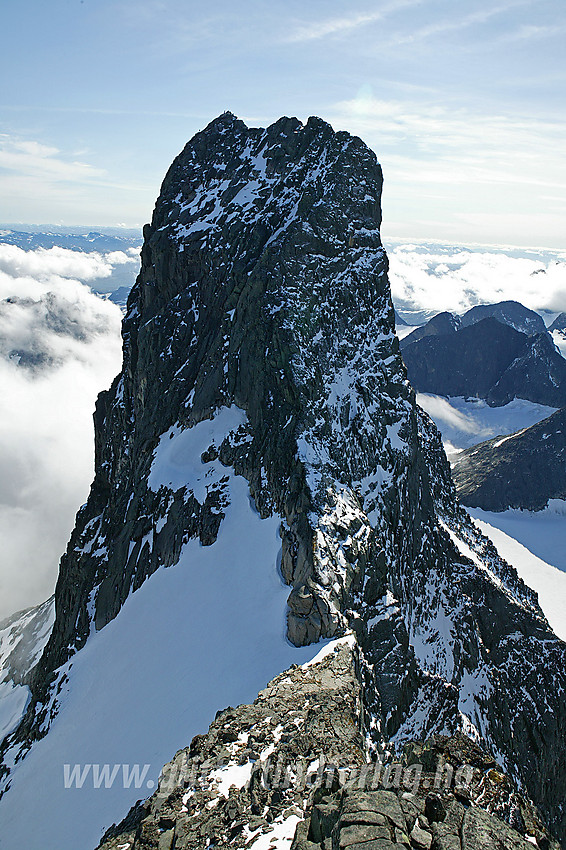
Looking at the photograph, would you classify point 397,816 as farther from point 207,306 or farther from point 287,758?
point 207,306

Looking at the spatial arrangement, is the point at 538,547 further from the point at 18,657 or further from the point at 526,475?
the point at 18,657

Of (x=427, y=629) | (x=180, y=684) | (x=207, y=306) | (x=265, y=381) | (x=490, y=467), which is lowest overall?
(x=180, y=684)

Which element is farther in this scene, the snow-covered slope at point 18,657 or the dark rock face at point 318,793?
the snow-covered slope at point 18,657

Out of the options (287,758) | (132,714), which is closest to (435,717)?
(132,714)

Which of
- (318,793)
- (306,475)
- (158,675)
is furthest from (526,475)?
(318,793)

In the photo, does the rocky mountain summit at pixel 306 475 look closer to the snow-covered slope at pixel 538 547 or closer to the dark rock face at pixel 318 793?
the dark rock face at pixel 318 793

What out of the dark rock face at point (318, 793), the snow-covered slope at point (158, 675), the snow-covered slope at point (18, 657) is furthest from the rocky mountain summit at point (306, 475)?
the dark rock face at point (318, 793)

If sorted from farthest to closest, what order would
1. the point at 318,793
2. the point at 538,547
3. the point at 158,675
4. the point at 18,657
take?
the point at 538,547, the point at 18,657, the point at 158,675, the point at 318,793
